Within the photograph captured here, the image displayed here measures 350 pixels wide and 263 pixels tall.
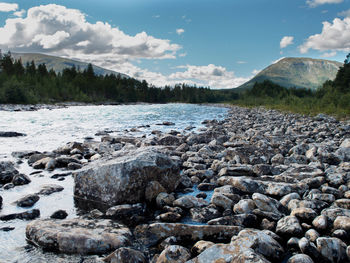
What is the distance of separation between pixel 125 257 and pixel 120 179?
191 cm

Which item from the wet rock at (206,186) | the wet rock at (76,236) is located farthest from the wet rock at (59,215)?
the wet rock at (206,186)

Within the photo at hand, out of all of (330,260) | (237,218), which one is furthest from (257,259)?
(237,218)

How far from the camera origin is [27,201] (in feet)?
14.6

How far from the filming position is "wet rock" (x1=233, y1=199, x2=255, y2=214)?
4.07 metres

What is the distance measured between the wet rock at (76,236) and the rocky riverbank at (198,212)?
12 mm

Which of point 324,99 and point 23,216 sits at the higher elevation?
point 324,99

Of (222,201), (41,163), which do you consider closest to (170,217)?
(222,201)

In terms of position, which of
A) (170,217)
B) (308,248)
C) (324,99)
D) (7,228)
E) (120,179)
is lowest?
(7,228)

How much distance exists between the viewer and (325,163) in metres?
6.62

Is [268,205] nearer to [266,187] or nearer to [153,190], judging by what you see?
[266,187]

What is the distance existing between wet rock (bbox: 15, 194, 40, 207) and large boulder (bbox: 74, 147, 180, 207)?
0.71m

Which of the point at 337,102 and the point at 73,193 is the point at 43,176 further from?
the point at 337,102

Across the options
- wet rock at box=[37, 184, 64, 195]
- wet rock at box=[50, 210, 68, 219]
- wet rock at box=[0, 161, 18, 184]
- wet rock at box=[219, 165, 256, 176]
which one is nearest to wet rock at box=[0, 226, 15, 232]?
wet rock at box=[50, 210, 68, 219]

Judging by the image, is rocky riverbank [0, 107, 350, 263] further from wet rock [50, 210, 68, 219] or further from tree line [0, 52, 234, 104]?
tree line [0, 52, 234, 104]
